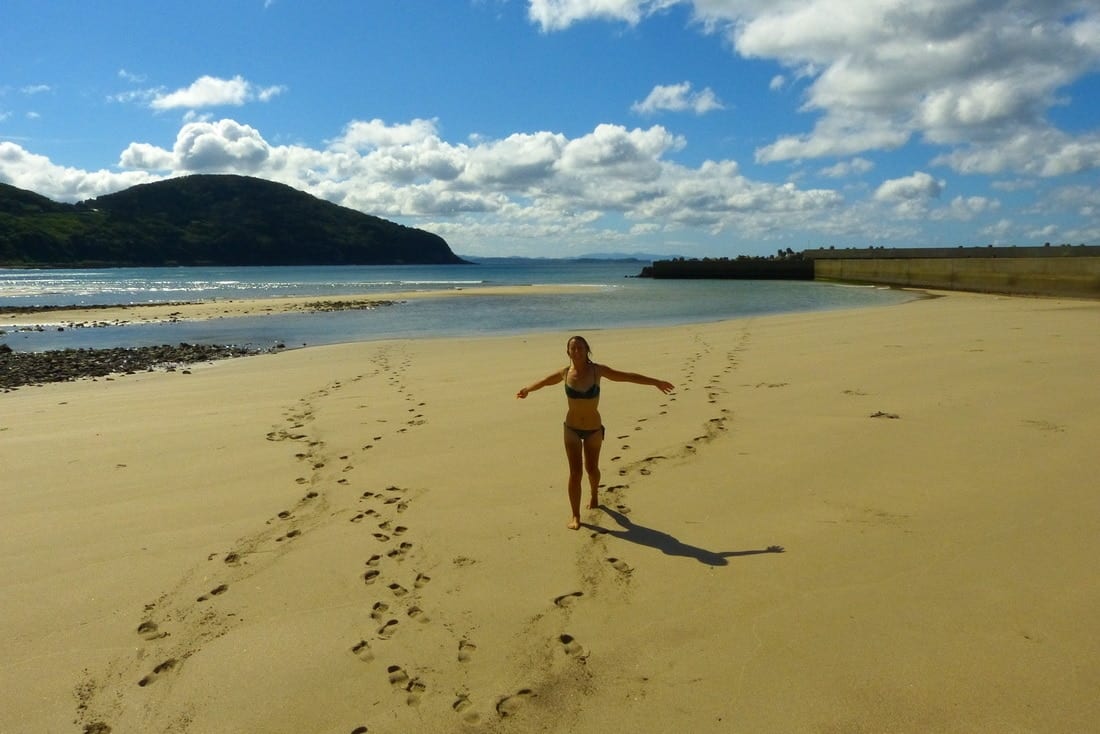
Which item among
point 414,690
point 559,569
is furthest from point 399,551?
point 414,690

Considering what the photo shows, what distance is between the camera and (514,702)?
340 centimetres

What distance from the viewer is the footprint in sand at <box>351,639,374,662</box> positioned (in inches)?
149

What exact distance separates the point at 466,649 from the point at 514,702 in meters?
0.53

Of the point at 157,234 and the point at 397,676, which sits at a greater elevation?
the point at 157,234

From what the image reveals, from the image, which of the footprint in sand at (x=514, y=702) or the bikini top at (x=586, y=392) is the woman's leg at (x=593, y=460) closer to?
the bikini top at (x=586, y=392)

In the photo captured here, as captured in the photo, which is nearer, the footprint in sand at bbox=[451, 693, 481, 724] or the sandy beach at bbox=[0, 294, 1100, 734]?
the footprint in sand at bbox=[451, 693, 481, 724]

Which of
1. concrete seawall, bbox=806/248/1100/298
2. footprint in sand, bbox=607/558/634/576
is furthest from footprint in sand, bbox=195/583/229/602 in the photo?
concrete seawall, bbox=806/248/1100/298

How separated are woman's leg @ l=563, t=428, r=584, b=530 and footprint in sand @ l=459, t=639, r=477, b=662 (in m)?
1.66

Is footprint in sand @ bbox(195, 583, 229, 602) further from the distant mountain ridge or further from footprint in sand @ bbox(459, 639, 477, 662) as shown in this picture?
the distant mountain ridge

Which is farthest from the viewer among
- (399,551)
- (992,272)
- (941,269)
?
(941,269)

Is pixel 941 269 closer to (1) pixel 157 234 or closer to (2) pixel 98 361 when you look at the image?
(2) pixel 98 361

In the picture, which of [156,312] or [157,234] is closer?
[156,312]

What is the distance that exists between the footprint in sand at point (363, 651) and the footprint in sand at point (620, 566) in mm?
1679

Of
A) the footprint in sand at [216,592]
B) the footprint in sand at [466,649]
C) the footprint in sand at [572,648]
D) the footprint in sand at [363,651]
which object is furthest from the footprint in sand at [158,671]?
the footprint in sand at [572,648]
